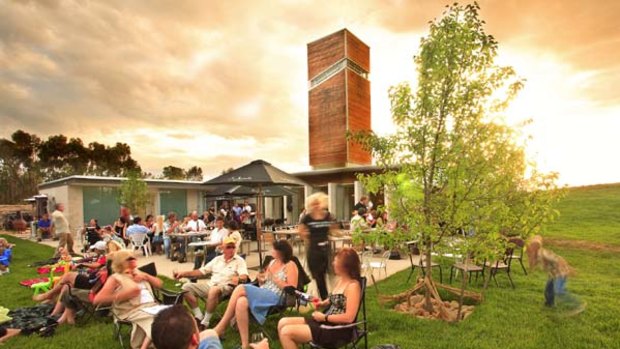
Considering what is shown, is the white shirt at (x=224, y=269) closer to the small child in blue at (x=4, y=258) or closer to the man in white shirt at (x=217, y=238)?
the man in white shirt at (x=217, y=238)

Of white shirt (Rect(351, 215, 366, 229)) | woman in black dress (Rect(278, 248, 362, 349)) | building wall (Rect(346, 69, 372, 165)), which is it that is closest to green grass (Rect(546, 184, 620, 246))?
white shirt (Rect(351, 215, 366, 229))

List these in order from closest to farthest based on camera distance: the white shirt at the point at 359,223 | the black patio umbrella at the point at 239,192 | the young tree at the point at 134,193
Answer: the white shirt at the point at 359,223 → the black patio umbrella at the point at 239,192 → the young tree at the point at 134,193

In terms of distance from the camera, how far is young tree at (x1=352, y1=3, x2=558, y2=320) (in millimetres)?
4398

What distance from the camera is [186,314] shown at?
6.25 feet

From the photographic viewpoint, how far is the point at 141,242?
34.1 feet

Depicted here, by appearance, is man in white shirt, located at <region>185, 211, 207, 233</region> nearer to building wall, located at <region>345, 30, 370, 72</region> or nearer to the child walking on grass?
Result: the child walking on grass

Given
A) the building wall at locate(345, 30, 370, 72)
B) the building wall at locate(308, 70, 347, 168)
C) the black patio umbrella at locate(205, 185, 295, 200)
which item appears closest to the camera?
the black patio umbrella at locate(205, 185, 295, 200)

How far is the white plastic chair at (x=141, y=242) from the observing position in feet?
33.6

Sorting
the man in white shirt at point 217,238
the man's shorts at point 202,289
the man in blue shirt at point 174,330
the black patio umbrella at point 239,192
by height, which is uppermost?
the black patio umbrella at point 239,192

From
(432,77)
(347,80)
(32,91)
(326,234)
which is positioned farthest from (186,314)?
(32,91)

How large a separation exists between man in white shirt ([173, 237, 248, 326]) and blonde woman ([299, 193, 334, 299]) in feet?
3.24

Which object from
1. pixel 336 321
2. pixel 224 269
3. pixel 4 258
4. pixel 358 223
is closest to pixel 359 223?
pixel 358 223

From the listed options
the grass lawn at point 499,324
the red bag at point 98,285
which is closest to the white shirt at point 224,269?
the grass lawn at point 499,324

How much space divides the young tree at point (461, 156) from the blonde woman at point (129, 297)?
2940 mm
